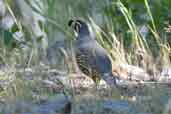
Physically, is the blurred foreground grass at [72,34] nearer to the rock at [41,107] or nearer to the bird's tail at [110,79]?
the bird's tail at [110,79]

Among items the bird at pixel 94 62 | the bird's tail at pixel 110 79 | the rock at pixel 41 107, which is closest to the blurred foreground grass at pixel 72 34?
the bird at pixel 94 62

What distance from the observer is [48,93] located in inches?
242

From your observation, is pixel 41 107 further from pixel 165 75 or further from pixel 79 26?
pixel 79 26

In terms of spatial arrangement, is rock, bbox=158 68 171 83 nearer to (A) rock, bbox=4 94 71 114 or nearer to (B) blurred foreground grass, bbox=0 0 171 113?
(B) blurred foreground grass, bbox=0 0 171 113

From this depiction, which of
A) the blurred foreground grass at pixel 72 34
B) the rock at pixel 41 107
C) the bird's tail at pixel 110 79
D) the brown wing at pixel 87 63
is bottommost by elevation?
the rock at pixel 41 107

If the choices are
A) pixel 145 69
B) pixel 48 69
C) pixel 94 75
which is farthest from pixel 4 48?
pixel 145 69

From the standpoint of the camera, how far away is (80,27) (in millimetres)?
7828

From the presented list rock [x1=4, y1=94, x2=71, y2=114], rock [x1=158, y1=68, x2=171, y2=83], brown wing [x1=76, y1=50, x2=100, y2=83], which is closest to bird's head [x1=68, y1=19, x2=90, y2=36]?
brown wing [x1=76, y1=50, x2=100, y2=83]

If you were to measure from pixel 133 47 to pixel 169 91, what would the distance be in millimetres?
1888

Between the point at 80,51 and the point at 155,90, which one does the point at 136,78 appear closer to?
the point at 80,51

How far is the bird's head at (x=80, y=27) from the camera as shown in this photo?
7.73m

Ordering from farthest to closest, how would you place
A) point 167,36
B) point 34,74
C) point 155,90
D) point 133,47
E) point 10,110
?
point 167,36 < point 133,47 < point 34,74 < point 155,90 < point 10,110

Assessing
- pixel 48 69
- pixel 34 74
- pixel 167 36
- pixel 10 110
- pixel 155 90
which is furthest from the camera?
pixel 167 36

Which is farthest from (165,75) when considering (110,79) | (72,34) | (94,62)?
(72,34)
